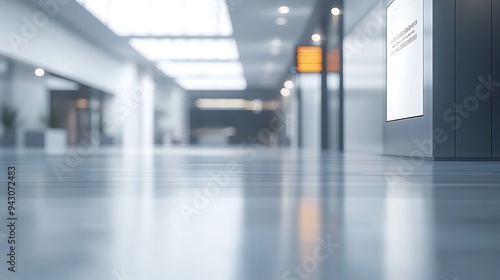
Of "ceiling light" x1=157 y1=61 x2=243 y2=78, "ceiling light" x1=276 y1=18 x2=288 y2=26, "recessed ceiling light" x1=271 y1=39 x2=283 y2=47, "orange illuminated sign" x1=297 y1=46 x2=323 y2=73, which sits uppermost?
"ceiling light" x1=157 y1=61 x2=243 y2=78

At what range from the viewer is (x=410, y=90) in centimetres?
834

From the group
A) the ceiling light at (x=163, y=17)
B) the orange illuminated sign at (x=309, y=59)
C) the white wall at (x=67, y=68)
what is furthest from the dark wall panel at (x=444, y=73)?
the white wall at (x=67, y=68)

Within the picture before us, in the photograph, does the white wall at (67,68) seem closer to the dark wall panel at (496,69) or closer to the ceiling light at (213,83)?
the ceiling light at (213,83)

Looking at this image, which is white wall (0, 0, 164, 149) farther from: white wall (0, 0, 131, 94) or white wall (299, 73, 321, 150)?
white wall (299, 73, 321, 150)

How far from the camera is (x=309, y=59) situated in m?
19.0

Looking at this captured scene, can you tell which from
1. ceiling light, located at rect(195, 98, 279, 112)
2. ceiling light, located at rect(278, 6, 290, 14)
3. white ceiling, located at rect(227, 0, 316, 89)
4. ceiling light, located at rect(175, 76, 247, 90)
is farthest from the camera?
ceiling light, located at rect(195, 98, 279, 112)

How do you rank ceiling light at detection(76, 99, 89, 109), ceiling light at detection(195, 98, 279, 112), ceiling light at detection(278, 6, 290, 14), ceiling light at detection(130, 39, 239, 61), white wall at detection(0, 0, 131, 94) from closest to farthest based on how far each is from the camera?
white wall at detection(0, 0, 131, 94) → ceiling light at detection(278, 6, 290, 14) → ceiling light at detection(130, 39, 239, 61) → ceiling light at detection(76, 99, 89, 109) → ceiling light at detection(195, 98, 279, 112)

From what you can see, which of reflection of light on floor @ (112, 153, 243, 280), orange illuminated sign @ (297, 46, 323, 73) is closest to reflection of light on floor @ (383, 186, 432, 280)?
reflection of light on floor @ (112, 153, 243, 280)

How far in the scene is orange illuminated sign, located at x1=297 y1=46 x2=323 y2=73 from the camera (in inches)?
745

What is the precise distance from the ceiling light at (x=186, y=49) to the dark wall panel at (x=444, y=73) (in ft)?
49.2

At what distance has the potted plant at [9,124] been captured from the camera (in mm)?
18875

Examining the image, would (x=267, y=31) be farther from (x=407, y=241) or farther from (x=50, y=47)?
(x=407, y=241)

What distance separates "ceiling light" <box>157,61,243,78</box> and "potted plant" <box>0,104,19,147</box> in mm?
11393

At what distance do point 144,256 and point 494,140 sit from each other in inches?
277
